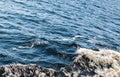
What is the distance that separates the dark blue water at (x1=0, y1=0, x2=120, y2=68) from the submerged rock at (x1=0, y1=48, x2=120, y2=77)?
1.21 m

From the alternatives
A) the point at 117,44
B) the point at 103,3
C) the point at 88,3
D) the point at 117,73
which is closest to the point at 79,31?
the point at 117,44

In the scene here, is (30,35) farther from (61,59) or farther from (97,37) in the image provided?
(97,37)

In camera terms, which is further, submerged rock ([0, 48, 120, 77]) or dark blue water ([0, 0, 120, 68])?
dark blue water ([0, 0, 120, 68])

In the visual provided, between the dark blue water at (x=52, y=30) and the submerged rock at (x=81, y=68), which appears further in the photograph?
the dark blue water at (x=52, y=30)

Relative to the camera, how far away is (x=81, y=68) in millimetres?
22578

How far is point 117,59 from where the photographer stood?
24844 mm

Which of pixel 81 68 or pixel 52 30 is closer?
pixel 81 68

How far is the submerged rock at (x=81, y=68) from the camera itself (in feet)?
68.6

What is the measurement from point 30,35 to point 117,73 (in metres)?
9.99

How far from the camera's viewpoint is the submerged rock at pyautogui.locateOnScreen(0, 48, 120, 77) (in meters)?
20.9

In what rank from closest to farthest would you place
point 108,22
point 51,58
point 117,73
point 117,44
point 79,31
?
1. point 117,73
2. point 51,58
3. point 117,44
4. point 79,31
5. point 108,22

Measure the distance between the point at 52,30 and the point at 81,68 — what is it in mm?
9446

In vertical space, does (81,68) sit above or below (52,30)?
above

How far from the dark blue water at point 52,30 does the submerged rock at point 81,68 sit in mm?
1208
